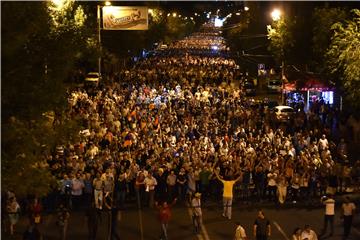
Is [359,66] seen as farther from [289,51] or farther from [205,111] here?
[289,51]

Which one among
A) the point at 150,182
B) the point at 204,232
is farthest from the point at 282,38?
the point at 204,232

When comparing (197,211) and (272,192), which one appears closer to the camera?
(197,211)

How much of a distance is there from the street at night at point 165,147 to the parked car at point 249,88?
8.01 m

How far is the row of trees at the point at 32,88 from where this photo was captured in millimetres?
9367

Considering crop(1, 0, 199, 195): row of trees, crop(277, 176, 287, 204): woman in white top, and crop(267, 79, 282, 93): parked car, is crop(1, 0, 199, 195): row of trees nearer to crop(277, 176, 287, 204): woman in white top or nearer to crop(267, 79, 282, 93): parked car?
crop(277, 176, 287, 204): woman in white top

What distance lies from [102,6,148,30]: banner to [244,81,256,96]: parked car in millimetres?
18537

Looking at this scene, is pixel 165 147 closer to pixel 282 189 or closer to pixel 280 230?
pixel 282 189

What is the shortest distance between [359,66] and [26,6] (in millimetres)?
15544

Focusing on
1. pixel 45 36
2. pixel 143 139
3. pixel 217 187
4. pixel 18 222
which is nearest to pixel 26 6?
pixel 45 36

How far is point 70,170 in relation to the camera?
18969mm

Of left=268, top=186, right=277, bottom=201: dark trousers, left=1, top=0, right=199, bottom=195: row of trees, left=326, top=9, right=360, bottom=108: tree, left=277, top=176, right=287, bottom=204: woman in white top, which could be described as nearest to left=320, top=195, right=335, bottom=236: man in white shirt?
left=277, top=176, right=287, bottom=204: woman in white top

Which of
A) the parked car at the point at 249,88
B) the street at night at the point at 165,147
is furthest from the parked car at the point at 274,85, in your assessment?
the street at night at the point at 165,147

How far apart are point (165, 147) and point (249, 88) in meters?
28.4

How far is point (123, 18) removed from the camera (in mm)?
29062
